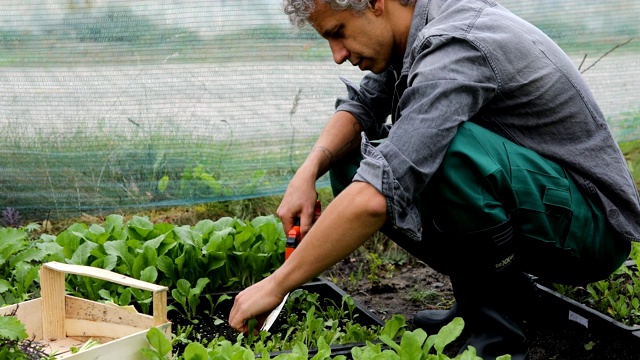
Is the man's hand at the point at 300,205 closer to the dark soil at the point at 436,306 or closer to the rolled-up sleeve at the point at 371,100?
the rolled-up sleeve at the point at 371,100

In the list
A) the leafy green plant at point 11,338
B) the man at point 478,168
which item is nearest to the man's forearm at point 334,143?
the man at point 478,168

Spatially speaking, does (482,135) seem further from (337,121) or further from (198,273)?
(198,273)

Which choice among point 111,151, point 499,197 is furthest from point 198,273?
point 499,197

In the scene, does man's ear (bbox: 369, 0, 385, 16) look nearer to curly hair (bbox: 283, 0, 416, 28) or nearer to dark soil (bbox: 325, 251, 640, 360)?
curly hair (bbox: 283, 0, 416, 28)

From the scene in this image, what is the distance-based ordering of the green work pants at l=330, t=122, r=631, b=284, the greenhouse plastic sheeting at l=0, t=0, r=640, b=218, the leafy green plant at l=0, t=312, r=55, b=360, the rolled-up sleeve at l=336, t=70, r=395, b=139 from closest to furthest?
the leafy green plant at l=0, t=312, r=55, b=360, the green work pants at l=330, t=122, r=631, b=284, the rolled-up sleeve at l=336, t=70, r=395, b=139, the greenhouse plastic sheeting at l=0, t=0, r=640, b=218

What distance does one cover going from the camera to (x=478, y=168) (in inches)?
86.4

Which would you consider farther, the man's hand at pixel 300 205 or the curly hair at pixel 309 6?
the man's hand at pixel 300 205

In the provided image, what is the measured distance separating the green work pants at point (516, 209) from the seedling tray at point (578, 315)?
0.94 ft

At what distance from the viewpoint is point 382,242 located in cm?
385

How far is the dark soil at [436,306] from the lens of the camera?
2.75m

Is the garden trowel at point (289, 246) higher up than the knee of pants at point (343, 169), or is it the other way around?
the knee of pants at point (343, 169)

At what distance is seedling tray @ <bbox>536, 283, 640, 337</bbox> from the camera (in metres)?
2.71

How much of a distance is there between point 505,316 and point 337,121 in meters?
0.85

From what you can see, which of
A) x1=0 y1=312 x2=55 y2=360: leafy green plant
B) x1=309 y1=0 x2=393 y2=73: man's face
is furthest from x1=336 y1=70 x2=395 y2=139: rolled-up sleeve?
x1=0 y1=312 x2=55 y2=360: leafy green plant
